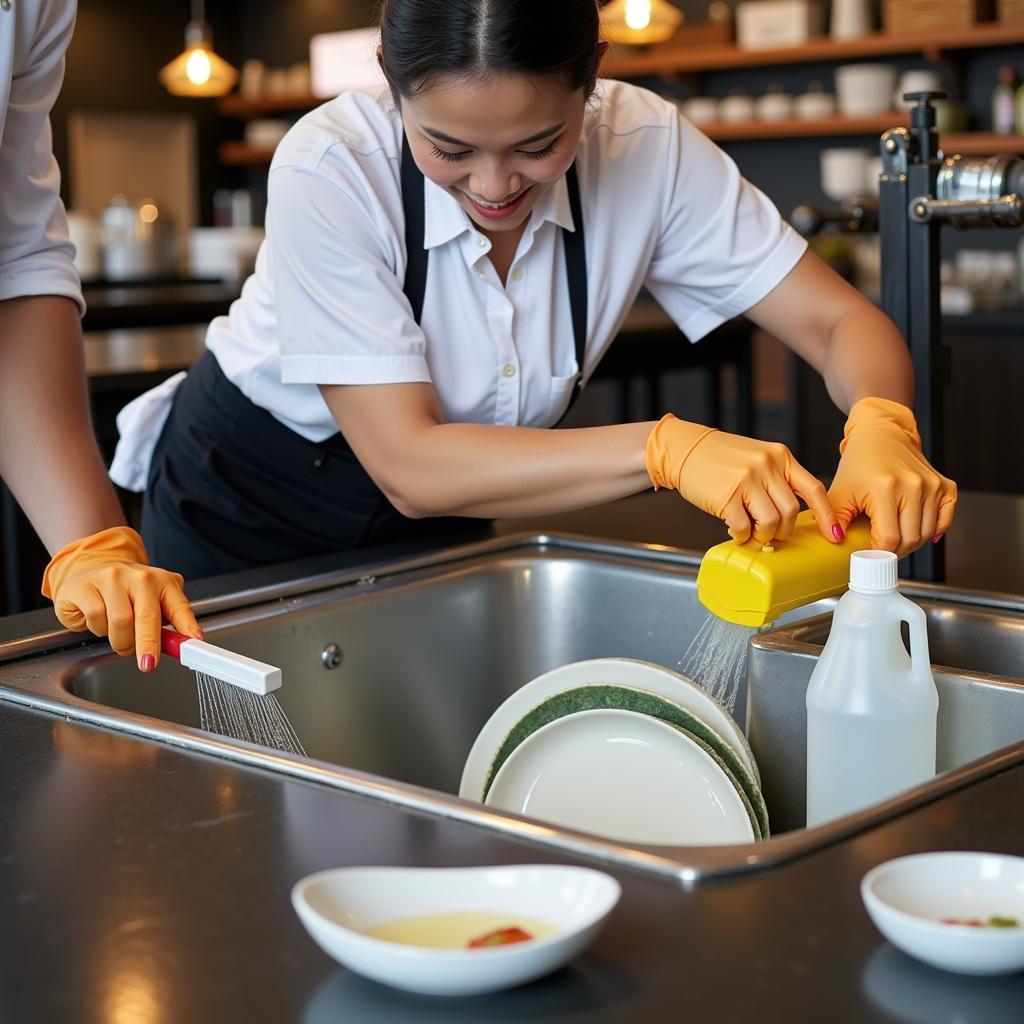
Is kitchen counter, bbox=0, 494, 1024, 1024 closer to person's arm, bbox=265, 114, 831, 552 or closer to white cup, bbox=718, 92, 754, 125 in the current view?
person's arm, bbox=265, 114, 831, 552

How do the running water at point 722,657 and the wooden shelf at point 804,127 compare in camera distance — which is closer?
the running water at point 722,657

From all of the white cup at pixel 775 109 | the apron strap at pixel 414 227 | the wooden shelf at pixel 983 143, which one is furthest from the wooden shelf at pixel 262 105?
the apron strap at pixel 414 227

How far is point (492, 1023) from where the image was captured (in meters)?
0.61

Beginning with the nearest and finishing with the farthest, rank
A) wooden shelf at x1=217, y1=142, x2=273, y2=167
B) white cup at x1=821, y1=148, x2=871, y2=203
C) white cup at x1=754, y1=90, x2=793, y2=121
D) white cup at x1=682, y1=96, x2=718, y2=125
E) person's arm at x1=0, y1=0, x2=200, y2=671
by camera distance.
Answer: person's arm at x1=0, y1=0, x2=200, y2=671
white cup at x1=821, y1=148, x2=871, y2=203
white cup at x1=754, y1=90, x2=793, y2=121
white cup at x1=682, y1=96, x2=718, y2=125
wooden shelf at x1=217, y1=142, x2=273, y2=167

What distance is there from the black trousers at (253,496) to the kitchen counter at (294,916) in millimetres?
756

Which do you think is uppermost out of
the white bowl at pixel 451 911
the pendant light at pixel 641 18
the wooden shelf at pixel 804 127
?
the pendant light at pixel 641 18

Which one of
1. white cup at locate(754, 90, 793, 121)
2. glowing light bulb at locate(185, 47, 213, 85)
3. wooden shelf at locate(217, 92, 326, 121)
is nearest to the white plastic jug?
white cup at locate(754, 90, 793, 121)

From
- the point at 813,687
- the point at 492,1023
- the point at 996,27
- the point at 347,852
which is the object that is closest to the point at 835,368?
the point at 813,687

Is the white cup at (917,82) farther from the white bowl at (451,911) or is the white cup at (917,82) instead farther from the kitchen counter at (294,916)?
the white bowl at (451,911)

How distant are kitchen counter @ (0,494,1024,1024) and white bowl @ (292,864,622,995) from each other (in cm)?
2

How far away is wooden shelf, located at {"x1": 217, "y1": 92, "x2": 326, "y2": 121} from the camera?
7629 millimetres

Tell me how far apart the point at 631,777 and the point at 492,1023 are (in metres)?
0.55

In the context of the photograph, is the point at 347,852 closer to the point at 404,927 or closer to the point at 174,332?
the point at 404,927

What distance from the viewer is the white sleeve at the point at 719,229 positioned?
1.59 meters
